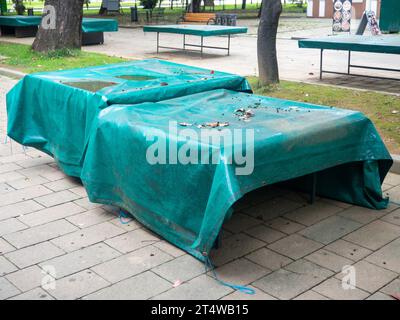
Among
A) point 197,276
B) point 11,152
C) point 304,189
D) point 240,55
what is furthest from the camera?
point 240,55

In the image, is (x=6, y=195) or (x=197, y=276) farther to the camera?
Answer: (x=6, y=195)

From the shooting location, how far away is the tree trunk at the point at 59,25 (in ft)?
43.4

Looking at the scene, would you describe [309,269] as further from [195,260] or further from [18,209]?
[18,209]

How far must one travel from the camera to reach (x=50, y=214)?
486cm

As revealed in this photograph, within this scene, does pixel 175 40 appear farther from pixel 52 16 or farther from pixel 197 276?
pixel 197 276

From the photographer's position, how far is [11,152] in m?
6.74

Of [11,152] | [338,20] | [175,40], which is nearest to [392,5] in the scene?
[338,20]

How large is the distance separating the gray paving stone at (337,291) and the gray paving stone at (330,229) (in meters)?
0.65

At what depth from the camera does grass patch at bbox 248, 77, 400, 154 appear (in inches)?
267

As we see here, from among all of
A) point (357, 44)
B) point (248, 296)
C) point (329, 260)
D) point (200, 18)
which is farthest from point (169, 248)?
point (200, 18)

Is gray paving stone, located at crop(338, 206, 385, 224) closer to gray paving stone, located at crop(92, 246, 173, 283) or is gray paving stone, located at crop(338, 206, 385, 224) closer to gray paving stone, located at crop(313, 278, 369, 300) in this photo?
gray paving stone, located at crop(313, 278, 369, 300)

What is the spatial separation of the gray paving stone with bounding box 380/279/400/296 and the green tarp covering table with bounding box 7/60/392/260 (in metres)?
0.99

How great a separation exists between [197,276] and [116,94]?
75.8 inches

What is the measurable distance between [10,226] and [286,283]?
7.32 feet
